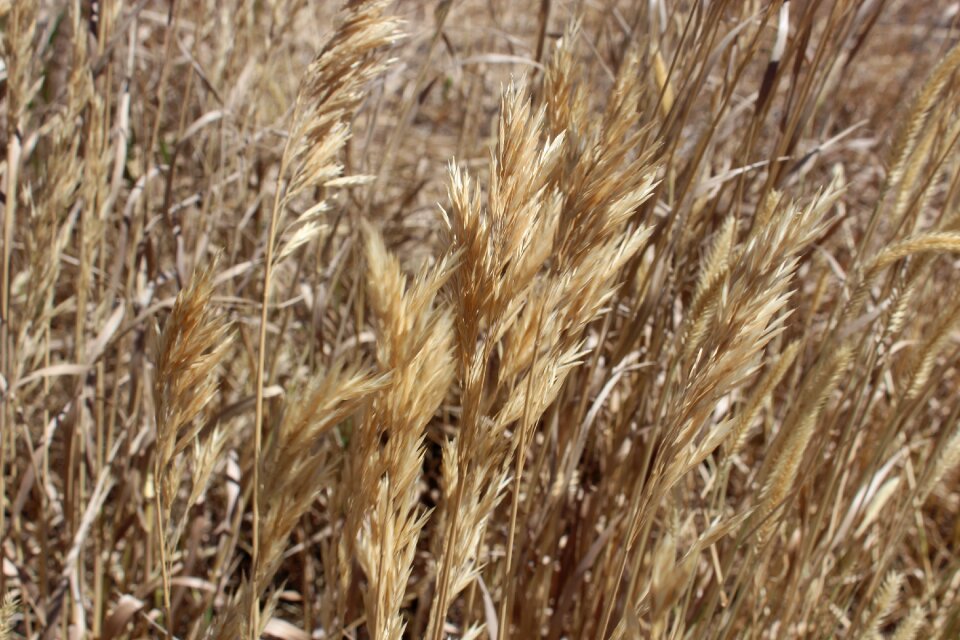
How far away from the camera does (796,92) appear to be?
4.14ft

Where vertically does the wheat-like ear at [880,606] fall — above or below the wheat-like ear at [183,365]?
below

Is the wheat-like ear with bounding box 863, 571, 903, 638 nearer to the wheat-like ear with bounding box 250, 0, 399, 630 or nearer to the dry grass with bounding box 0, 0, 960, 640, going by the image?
the dry grass with bounding box 0, 0, 960, 640

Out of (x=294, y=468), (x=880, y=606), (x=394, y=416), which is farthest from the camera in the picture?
(x=880, y=606)

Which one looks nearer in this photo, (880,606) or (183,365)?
(183,365)

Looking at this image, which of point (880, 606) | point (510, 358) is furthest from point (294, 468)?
point (880, 606)

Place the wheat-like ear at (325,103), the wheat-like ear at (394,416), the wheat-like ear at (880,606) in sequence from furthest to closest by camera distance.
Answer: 1. the wheat-like ear at (880,606)
2. the wheat-like ear at (325,103)
3. the wheat-like ear at (394,416)

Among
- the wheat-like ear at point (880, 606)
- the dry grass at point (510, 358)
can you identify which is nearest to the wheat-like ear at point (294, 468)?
the dry grass at point (510, 358)

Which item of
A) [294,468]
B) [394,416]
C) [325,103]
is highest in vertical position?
[325,103]

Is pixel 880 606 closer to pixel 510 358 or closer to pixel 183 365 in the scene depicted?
pixel 510 358

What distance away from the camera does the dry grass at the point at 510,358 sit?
73 cm

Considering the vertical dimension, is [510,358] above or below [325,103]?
below

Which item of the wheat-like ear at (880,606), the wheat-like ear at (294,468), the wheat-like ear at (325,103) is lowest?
the wheat-like ear at (880,606)

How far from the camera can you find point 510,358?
0.76 meters

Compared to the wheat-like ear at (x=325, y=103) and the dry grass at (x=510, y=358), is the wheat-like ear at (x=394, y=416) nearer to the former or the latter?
the dry grass at (x=510, y=358)
